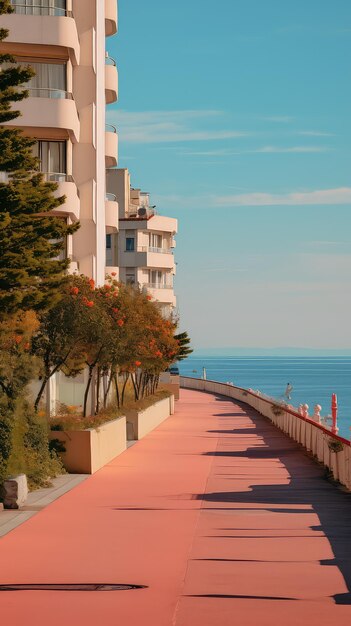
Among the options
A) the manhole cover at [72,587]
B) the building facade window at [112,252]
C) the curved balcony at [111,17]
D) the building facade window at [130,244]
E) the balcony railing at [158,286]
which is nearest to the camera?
the manhole cover at [72,587]

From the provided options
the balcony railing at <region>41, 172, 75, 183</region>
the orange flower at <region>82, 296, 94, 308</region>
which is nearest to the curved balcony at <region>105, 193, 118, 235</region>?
the balcony railing at <region>41, 172, 75, 183</region>

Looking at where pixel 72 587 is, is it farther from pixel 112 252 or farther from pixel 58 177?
pixel 112 252

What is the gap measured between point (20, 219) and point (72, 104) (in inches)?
685

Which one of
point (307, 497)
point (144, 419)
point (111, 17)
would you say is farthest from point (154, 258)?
point (307, 497)

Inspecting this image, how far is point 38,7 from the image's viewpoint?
41.7m

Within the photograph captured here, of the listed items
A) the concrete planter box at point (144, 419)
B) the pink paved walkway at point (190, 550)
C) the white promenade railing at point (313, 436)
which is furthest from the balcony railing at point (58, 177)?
the pink paved walkway at point (190, 550)

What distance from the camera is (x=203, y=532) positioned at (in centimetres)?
1562

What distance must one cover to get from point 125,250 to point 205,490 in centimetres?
6470

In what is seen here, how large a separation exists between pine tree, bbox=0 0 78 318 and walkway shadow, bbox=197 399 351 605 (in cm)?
615

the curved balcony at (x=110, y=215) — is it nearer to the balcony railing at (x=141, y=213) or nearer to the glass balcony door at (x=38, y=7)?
the glass balcony door at (x=38, y=7)

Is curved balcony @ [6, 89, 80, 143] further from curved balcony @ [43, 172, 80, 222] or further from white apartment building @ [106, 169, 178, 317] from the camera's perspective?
white apartment building @ [106, 169, 178, 317]

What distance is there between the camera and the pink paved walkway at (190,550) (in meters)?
10.3

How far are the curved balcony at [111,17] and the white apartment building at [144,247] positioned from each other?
31.4 metres

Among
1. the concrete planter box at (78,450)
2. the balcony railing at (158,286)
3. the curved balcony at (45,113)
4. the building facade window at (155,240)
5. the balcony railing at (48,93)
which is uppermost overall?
the building facade window at (155,240)
